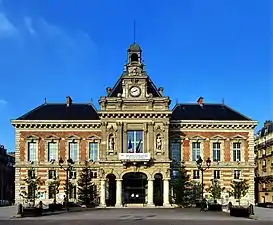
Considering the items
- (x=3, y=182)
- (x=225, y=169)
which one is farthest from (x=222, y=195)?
(x=3, y=182)

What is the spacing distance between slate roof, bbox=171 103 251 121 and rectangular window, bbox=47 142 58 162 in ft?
54.2

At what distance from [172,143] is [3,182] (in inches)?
1633

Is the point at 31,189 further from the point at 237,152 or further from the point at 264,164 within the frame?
the point at 264,164

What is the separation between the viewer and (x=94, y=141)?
251 ft

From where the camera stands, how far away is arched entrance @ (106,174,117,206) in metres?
71.4

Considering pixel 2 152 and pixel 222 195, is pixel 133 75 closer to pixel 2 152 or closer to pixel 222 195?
pixel 222 195

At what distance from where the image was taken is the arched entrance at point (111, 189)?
→ 2810 inches

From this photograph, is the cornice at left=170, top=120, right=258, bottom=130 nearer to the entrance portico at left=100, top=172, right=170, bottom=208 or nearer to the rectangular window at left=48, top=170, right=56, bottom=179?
the entrance portico at left=100, top=172, right=170, bottom=208

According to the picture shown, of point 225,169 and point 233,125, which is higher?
point 233,125

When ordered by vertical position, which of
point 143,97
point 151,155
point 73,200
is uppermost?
point 143,97

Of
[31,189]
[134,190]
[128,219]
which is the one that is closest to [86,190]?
[134,190]

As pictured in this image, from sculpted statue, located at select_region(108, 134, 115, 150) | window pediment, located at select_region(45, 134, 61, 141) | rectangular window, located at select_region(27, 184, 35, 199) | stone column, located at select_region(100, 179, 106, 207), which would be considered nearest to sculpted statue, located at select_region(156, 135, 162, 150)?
sculpted statue, located at select_region(108, 134, 115, 150)

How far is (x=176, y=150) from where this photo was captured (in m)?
75.9

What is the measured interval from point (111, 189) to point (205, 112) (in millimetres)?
17189
